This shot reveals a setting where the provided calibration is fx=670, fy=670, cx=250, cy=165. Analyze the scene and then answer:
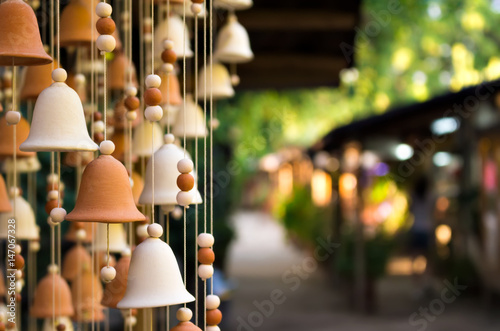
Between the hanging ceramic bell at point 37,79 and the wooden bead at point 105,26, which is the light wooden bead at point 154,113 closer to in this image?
the wooden bead at point 105,26

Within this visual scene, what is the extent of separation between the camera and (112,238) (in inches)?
79.7

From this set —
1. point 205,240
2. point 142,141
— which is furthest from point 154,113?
point 142,141

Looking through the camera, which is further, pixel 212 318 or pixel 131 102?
pixel 131 102

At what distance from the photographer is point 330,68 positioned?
17.2 ft

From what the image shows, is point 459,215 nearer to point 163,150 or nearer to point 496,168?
point 496,168

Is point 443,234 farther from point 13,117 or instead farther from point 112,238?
point 13,117

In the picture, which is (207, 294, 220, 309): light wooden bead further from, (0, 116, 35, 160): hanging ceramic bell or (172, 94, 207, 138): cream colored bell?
(172, 94, 207, 138): cream colored bell

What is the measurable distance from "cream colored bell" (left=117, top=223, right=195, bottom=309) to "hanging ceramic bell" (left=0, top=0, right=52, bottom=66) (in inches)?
15.5

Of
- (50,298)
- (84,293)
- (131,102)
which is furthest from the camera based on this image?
(84,293)

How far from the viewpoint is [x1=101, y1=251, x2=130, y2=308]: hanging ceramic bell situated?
1494 mm

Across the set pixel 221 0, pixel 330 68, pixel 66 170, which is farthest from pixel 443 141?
pixel 221 0

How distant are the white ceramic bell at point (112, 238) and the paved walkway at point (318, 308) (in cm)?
350

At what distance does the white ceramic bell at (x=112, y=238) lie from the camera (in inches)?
78.7

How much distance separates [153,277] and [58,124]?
1.09 feet
